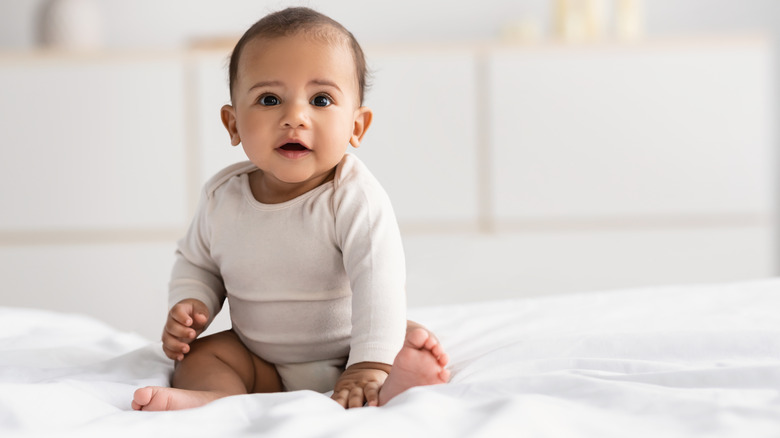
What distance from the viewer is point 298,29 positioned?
94 centimetres

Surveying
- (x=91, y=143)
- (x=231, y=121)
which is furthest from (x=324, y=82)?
(x=91, y=143)

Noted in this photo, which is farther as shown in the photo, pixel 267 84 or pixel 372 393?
pixel 267 84

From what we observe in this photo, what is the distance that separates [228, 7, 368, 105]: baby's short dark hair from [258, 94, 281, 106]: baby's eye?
62mm

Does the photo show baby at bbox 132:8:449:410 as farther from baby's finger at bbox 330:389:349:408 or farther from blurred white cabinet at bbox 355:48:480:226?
blurred white cabinet at bbox 355:48:480:226

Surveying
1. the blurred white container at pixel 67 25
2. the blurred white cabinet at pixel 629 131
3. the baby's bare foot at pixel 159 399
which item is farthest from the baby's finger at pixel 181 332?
the blurred white container at pixel 67 25

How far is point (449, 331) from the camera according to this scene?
44.4 inches

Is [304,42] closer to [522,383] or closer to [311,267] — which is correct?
[311,267]

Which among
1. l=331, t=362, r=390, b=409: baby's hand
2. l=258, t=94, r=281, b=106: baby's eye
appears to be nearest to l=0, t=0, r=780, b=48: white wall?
l=258, t=94, r=281, b=106: baby's eye

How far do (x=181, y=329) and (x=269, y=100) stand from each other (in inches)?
10.8

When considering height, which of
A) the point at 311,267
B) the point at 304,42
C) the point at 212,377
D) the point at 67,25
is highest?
the point at 67,25

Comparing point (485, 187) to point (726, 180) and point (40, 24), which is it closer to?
point (726, 180)

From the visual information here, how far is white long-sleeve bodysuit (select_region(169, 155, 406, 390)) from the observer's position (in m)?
0.93

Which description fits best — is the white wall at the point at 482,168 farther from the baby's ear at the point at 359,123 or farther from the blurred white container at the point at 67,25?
the baby's ear at the point at 359,123

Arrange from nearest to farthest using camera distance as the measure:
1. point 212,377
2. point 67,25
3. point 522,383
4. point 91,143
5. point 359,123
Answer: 1. point 522,383
2. point 212,377
3. point 359,123
4. point 91,143
5. point 67,25
